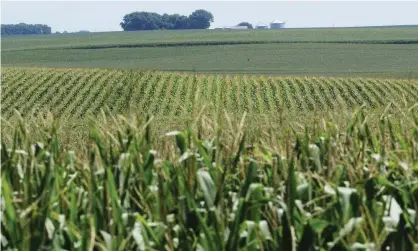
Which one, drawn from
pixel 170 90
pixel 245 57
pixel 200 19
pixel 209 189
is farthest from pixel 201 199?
pixel 200 19

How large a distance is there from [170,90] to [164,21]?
499 ft

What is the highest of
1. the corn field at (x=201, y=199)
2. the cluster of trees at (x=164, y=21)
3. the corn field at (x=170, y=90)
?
the corn field at (x=201, y=199)

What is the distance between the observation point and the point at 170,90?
1419 inches

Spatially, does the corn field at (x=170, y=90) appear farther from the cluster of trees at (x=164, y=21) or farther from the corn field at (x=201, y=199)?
the cluster of trees at (x=164, y=21)

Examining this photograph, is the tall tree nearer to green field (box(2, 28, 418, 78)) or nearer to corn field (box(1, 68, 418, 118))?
green field (box(2, 28, 418, 78))

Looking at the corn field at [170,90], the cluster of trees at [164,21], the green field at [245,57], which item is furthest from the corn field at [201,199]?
the cluster of trees at [164,21]

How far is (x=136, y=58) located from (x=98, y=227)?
7136cm

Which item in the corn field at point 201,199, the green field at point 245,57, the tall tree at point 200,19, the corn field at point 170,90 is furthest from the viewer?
the tall tree at point 200,19

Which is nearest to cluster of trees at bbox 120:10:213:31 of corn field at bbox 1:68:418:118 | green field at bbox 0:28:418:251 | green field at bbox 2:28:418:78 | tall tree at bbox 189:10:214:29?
tall tree at bbox 189:10:214:29

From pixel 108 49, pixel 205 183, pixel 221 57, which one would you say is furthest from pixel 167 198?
pixel 108 49

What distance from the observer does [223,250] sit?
2527mm

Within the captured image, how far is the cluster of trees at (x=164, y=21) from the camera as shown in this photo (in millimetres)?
182000

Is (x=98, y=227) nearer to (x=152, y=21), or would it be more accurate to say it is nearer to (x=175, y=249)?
(x=175, y=249)

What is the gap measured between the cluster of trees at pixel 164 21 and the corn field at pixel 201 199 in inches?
7070
